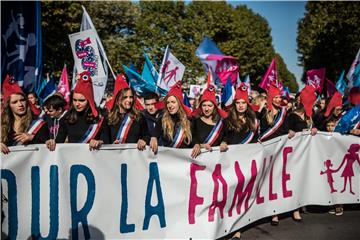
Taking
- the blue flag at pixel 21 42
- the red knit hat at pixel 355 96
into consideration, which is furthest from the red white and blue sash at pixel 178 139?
the red knit hat at pixel 355 96

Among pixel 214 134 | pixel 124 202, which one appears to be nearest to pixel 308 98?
pixel 214 134

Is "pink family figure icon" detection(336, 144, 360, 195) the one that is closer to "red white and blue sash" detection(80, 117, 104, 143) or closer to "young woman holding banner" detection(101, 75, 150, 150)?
"young woman holding banner" detection(101, 75, 150, 150)

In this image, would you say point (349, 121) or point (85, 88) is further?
point (349, 121)

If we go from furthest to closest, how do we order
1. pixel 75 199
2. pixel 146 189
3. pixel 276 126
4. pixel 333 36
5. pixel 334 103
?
pixel 333 36, pixel 334 103, pixel 276 126, pixel 146 189, pixel 75 199

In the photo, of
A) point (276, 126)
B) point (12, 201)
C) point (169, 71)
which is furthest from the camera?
point (169, 71)

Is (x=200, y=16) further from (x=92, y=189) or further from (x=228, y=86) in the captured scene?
(x=92, y=189)

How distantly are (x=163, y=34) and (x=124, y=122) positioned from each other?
2699 centimetres

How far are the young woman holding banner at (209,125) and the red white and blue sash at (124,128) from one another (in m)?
0.76

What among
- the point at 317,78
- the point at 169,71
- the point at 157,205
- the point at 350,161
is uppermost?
the point at 169,71

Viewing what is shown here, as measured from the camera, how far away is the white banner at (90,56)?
7.63 metres

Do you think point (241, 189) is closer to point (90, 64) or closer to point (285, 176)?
point (285, 176)

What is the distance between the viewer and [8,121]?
374cm

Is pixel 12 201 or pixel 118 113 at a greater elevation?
pixel 118 113

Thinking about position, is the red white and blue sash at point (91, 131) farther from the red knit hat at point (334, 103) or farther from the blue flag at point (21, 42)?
the red knit hat at point (334, 103)
